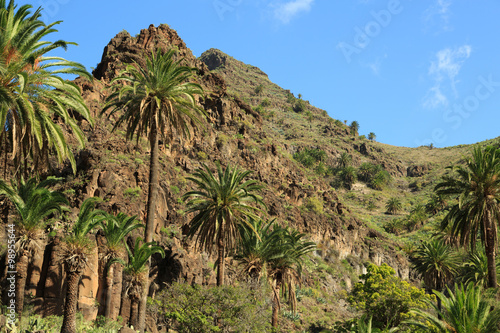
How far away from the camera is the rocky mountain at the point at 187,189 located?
97.8ft

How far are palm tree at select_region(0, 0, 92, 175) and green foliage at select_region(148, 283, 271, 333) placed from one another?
50.5 feet

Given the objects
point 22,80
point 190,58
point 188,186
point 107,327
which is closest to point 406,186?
point 190,58

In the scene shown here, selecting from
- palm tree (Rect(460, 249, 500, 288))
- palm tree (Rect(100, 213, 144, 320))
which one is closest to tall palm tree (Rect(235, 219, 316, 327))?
palm tree (Rect(100, 213, 144, 320))

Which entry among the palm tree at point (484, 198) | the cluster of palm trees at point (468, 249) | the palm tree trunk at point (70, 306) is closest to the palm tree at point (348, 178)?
the cluster of palm trees at point (468, 249)

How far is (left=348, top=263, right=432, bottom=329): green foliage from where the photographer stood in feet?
121

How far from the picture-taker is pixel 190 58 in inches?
3125

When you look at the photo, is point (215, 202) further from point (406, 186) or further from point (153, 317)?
point (406, 186)

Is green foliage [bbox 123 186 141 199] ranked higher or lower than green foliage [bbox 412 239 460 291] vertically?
higher

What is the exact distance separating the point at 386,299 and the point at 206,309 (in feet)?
63.3

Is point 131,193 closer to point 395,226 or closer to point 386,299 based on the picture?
point 386,299

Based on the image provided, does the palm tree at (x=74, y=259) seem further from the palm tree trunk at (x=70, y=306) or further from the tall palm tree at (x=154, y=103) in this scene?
the tall palm tree at (x=154, y=103)

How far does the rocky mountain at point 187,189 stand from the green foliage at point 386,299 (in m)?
14.5

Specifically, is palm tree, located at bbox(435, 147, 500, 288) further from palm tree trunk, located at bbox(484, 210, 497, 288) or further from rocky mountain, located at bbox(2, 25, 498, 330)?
rocky mountain, located at bbox(2, 25, 498, 330)

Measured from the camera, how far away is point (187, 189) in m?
51.7
